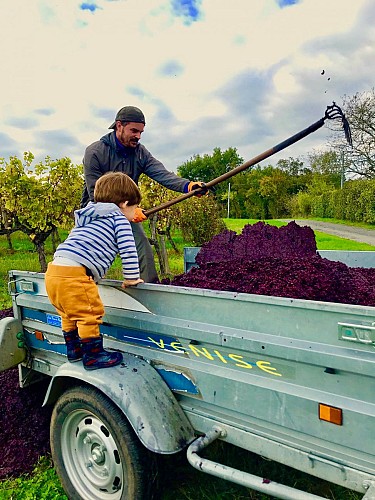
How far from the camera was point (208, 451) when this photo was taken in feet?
9.51

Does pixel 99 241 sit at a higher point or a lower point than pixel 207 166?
lower

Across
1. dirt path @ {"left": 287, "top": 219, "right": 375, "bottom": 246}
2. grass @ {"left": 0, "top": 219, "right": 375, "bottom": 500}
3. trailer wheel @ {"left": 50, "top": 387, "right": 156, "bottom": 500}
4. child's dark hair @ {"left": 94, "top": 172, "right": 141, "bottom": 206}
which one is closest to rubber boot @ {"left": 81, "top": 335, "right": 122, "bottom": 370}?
trailer wheel @ {"left": 50, "top": 387, "right": 156, "bottom": 500}

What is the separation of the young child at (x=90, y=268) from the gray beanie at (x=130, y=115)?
104 cm

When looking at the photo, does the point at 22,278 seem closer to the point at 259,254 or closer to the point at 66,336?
the point at 66,336

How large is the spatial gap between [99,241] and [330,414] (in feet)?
4.93

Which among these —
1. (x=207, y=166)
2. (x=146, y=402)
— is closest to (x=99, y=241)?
(x=146, y=402)

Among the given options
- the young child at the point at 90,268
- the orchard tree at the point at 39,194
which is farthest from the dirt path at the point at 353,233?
the young child at the point at 90,268

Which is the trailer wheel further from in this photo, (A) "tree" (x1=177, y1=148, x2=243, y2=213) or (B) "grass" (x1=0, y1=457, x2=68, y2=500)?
(A) "tree" (x1=177, y1=148, x2=243, y2=213)

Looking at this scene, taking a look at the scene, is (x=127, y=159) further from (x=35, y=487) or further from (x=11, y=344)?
(x=35, y=487)

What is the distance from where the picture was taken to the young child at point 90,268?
2498 millimetres

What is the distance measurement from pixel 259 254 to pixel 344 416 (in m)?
1.81

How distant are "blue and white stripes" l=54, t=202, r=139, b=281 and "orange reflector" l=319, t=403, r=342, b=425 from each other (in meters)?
1.22

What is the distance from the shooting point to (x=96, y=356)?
247 centimetres

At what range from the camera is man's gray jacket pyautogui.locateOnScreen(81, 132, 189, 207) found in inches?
151
